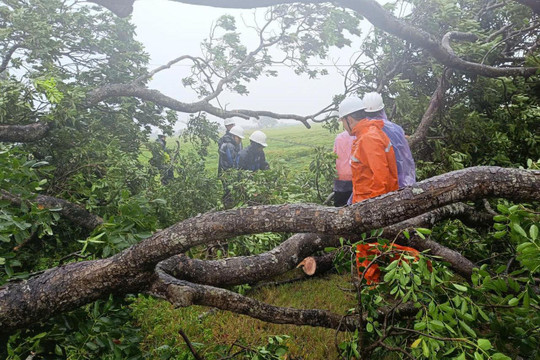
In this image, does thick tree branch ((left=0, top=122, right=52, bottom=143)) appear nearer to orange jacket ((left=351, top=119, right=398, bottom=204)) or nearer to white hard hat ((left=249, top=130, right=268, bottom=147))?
white hard hat ((left=249, top=130, right=268, bottom=147))

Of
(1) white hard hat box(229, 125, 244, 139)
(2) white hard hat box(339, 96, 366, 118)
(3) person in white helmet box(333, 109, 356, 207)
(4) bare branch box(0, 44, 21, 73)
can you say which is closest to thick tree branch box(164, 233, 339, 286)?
(2) white hard hat box(339, 96, 366, 118)

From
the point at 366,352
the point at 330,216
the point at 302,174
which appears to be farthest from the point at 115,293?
the point at 302,174

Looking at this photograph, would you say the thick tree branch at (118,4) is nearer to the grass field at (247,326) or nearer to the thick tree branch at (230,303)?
the grass field at (247,326)

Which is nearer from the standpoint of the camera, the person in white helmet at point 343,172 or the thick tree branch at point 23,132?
the thick tree branch at point 23,132

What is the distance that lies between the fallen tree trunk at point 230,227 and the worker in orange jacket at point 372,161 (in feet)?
6.54

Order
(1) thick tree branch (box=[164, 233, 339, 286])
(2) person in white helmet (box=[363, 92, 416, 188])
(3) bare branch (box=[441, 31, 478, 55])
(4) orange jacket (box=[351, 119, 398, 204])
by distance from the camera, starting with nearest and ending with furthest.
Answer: (1) thick tree branch (box=[164, 233, 339, 286])
(4) orange jacket (box=[351, 119, 398, 204])
(2) person in white helmet (box=[363, 92, 416, 188])
(3) bare branch (box=[441, 31, 478, 55])

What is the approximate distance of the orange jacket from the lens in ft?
12.1

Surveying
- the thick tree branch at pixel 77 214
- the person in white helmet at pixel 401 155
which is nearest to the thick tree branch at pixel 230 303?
the person in white helmet at pixel 401 155

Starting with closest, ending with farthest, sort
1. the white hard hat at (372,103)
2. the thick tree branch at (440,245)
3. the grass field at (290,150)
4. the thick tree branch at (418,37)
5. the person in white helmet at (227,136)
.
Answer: the thick tree branch at (440,245) → the white hard hat at (372,103) → the thick tree branch at (418,37) → the person in white helmet at (227,136) → the grass field at (290,150)

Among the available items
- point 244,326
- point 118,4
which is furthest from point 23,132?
point 244,326

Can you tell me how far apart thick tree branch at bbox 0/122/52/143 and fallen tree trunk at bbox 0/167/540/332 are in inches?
118

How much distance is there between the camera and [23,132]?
4363mm

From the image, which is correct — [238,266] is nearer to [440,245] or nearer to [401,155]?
[440,245]

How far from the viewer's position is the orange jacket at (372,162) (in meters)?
3.70
